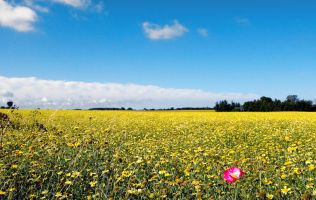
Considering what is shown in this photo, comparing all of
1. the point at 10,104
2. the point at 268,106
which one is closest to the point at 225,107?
the point at 268,106

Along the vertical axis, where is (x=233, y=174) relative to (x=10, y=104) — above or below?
below

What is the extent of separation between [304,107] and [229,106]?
14839 millimetres

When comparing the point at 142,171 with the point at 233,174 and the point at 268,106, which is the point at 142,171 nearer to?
the point at 233,174

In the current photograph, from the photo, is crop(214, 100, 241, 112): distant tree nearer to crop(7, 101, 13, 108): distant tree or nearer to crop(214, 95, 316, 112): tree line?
crop(214, 95, 316, 112): tree line

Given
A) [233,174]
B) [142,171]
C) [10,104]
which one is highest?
[10,104]

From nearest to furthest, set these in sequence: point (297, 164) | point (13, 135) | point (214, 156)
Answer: point (297, 164)
point (214, 156)
point (13, 135)

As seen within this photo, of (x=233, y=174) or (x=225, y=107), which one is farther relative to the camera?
(x=225, y=107)

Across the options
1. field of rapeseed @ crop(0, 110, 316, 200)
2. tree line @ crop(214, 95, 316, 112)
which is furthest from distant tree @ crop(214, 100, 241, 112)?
field of rapeseed @ crop(0, 110, 316, 200)

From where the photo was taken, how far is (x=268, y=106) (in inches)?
2948

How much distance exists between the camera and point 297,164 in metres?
6.27

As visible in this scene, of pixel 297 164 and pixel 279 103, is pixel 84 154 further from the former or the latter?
pixel 279 103

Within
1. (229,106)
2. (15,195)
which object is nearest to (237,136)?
(15,195)

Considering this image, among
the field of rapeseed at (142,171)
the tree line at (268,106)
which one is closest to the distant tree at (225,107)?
the tree line at (268,106)

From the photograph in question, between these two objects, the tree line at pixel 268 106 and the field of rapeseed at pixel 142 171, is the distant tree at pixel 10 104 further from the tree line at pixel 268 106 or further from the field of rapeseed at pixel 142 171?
the tree line at pixel 268 106
